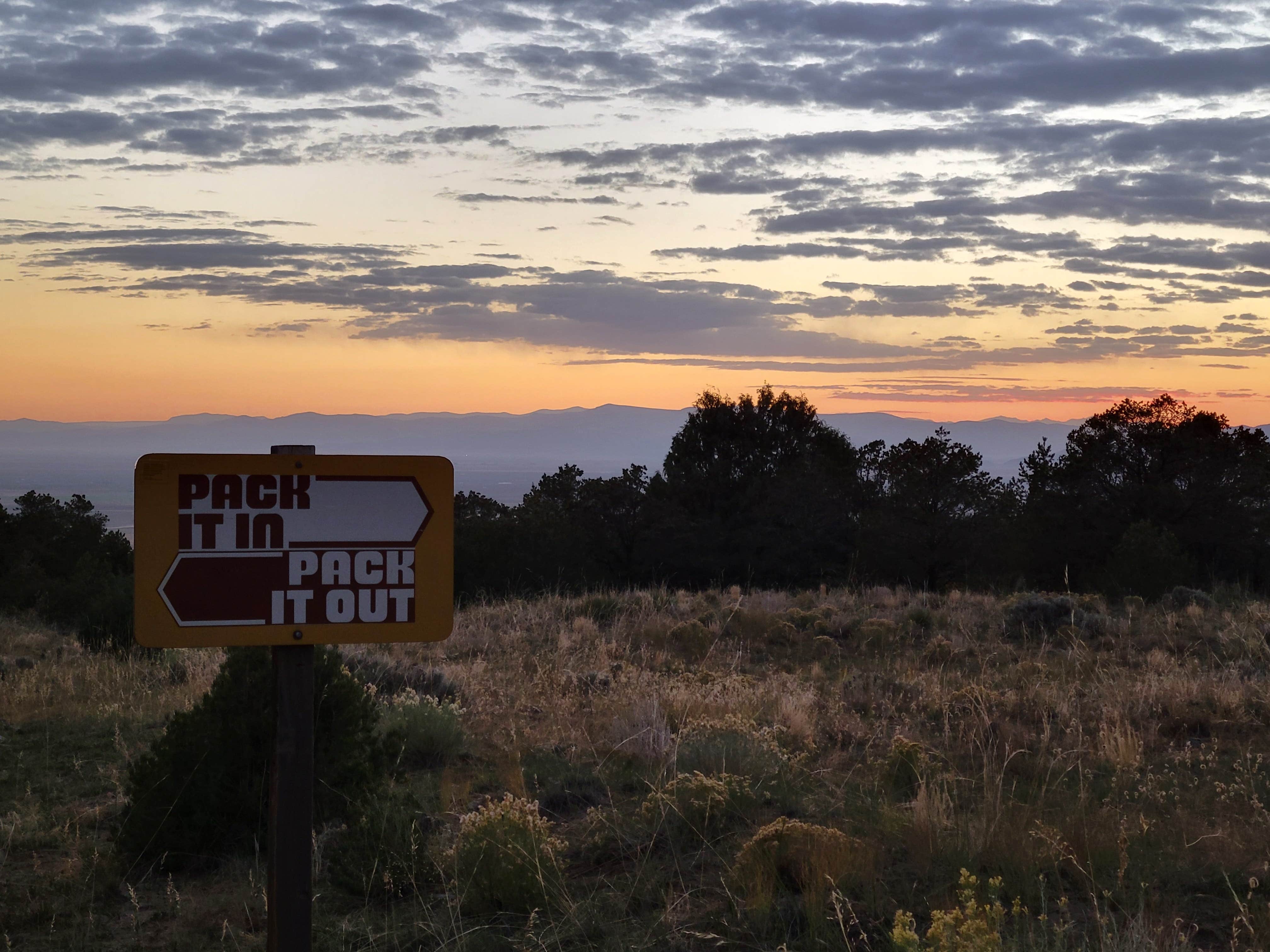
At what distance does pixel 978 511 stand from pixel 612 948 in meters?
32.6

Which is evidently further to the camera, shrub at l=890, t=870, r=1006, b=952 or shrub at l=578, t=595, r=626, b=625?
shrub at l=578, t=595, r=626, b=625

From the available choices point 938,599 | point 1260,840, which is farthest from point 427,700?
point 938,599

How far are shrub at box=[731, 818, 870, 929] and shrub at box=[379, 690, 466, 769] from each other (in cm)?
251

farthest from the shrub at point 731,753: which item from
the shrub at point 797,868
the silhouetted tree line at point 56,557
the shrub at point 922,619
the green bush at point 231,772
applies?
the silhouetted tree line at point 56,557

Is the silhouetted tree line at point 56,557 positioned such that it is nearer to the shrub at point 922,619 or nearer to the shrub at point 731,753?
the shrub at point 922,619

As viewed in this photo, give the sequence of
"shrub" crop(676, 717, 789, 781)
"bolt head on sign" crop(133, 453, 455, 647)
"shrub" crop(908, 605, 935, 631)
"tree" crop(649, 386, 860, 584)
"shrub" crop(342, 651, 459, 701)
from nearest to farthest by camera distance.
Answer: "bolt head on sign" crop(133, 453, 455, 647) < "shrub" crop(676, 717, 789, 781) < "shrub" crop(342, 651, 459, 701) < "shrub" crop(908, 605, 935, 631) < "tree" crop(649, 386, 860, 584)

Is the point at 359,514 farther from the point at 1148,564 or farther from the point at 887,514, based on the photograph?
the point at 887,514

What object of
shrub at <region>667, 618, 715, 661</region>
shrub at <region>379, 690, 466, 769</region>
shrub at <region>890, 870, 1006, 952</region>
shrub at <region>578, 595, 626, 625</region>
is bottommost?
shrub at <region>578, 595, 626, 625</region>

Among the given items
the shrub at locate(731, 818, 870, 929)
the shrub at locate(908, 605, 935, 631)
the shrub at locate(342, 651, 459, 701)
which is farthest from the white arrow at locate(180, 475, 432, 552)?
the shrub at locate(908, 605, 935, 631)

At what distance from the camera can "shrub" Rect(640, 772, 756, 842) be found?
4.36m

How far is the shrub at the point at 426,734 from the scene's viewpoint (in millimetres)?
5965

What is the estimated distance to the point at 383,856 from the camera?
13.5 ft

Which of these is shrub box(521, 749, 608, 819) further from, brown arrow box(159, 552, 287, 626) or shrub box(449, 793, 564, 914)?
brown arrow box(159, 552, 287, 626)

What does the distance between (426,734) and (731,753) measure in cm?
195
